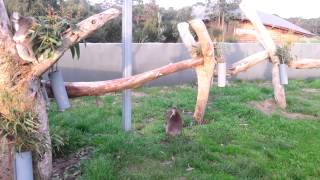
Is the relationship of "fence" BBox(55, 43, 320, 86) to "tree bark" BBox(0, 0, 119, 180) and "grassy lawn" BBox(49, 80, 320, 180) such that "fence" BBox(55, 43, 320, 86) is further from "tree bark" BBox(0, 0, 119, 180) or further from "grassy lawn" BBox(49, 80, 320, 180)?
"tree bark" BBox(0, 0, 119, 180)

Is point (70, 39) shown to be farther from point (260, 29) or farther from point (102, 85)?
point (260, 29)

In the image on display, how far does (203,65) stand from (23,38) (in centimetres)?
331

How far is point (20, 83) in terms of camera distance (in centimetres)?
404

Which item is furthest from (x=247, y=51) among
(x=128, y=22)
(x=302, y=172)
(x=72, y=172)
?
(x=72, y=172)

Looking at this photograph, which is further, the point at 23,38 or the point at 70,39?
the point at 70,39

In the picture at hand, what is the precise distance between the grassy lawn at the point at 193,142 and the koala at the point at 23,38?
4.55 feet

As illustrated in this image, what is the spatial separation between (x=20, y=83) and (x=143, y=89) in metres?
6.78

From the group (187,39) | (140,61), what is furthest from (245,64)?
(140,61)

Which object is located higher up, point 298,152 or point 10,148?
point 10,148

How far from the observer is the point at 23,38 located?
3973mm

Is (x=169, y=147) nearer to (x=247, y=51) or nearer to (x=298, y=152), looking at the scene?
(x=298, y=152)

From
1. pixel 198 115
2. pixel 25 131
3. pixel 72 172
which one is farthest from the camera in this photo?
pixel 198 115

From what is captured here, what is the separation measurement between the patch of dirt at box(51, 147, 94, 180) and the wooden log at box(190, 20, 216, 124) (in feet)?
7.43

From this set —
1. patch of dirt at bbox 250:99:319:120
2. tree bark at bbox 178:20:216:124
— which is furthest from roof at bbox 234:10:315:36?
tree bark at bbox 178:20:216:124
